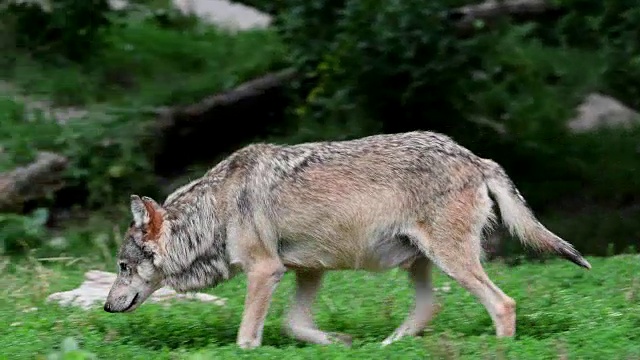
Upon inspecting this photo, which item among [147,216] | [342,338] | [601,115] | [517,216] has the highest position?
[517,216]

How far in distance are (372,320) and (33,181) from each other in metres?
5.65

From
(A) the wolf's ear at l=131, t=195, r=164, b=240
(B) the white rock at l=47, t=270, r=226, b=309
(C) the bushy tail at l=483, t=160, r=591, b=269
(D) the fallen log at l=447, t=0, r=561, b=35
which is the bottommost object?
(B) the white rock at l=47, t=270, r=226, b=309

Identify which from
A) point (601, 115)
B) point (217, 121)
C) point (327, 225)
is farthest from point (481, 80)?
point (327, 225)

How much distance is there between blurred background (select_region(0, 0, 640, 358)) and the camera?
472 inches

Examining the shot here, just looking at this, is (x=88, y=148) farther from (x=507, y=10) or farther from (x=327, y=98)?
(x=507, y=10)

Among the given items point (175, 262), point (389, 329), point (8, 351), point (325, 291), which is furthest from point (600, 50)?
point (8, 351)

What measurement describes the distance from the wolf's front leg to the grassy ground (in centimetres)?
21

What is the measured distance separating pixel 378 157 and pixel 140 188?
6353 mm

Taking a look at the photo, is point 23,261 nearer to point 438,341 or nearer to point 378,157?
point 378,157

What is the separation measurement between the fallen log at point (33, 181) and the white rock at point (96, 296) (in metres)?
3.00

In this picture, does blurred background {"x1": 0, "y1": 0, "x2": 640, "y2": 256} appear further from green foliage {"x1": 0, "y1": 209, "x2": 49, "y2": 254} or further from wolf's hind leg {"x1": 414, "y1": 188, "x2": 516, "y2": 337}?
wolf's hind leg {"x1": 414, "y1": 188, "x2": 516, "y2": 337}

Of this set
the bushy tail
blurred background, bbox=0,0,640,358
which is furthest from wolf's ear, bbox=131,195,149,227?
blurred background, bbox=0,0,640,358

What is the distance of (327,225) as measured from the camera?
735 centimetres

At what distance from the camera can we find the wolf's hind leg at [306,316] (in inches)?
291
